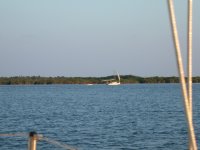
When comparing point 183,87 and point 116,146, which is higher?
point 183,87

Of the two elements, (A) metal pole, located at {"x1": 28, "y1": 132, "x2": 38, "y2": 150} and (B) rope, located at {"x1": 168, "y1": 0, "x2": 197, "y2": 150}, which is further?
(A) metal pole, located at {"x1": 28, "y1": 132, "x2": 38, "y2": 150}

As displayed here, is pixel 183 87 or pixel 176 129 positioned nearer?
pixel 183 87

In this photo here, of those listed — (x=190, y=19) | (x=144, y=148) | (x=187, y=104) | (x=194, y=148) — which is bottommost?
(x=144, y=148)

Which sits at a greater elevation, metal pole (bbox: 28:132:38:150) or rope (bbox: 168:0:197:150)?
rope (bbox: 168:0:197:150)

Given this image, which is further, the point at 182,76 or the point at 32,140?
the point at 32,140

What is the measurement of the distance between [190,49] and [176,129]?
90.8ft

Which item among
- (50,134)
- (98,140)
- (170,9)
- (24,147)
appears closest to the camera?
(170,9)

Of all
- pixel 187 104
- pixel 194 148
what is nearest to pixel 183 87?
pixel 187 104

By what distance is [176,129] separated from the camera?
99.7 feet

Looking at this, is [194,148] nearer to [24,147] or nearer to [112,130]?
[24,147]

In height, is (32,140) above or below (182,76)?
below

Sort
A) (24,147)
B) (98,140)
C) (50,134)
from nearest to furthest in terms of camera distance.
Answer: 1. (24,147)
2. (98,140)
3. (50,134)

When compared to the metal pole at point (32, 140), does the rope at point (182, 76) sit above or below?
above

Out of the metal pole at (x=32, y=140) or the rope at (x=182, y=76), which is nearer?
the rope at (x=182, y=76)
